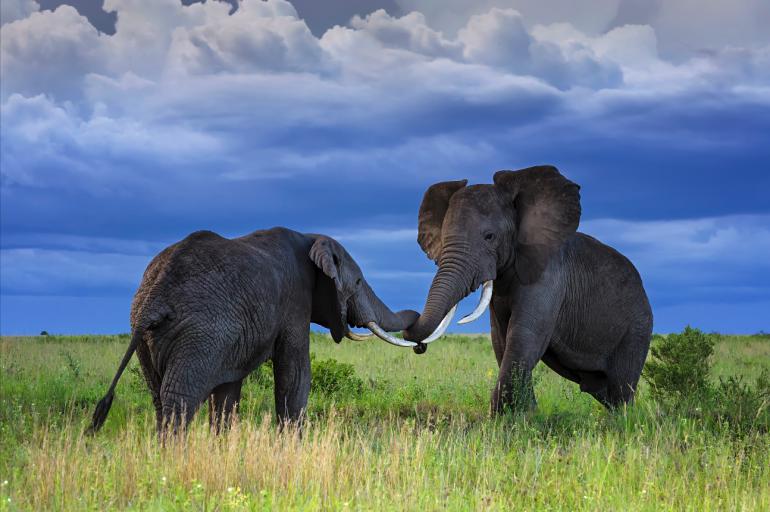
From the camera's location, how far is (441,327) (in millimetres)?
10984

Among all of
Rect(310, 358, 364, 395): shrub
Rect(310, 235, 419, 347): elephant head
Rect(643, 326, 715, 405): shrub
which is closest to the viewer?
Rect(310, 235, 419, 347): elephant head

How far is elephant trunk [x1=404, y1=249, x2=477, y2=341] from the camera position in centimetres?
1072

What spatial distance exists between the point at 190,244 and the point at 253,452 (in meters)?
2.46

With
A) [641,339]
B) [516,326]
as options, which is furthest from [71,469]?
[641,339]

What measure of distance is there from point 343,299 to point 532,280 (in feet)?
9.08

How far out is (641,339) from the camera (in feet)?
41.9

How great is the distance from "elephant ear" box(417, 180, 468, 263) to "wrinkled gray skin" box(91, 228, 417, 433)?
1541mm

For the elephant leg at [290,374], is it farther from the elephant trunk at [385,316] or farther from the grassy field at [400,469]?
the elephant trunk at [385,316]

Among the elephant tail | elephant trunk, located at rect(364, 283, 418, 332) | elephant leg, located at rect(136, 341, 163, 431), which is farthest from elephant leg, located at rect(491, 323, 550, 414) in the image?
the elephant tail

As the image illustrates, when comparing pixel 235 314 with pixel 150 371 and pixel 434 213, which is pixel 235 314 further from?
pixel 434 213

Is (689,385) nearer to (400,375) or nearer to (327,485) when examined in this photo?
(400,375)

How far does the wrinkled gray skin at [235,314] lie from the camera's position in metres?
8.44

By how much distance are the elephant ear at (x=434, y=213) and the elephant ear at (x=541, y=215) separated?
0.82m

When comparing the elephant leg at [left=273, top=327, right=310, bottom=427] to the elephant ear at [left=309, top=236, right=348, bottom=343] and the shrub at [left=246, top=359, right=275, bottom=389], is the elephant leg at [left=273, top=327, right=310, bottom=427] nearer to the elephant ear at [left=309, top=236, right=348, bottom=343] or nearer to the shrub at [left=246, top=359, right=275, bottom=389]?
the elephant ear at [left=309, top=236, right=348, bottom=343]
